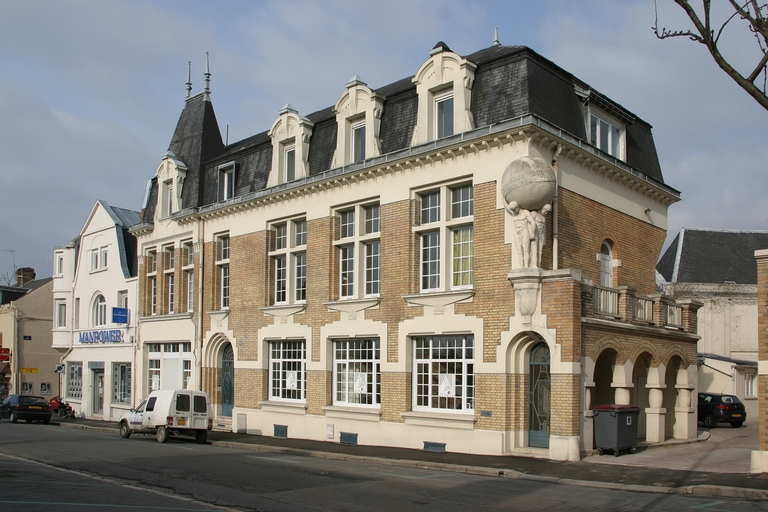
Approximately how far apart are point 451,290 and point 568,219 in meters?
3.62

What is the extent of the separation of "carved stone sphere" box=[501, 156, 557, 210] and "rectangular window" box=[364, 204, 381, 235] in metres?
5.72

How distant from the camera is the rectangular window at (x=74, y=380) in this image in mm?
39812

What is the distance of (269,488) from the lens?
13156 millimetres

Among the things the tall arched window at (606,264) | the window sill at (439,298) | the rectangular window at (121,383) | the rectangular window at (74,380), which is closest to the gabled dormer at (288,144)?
the window sill at (439,298)

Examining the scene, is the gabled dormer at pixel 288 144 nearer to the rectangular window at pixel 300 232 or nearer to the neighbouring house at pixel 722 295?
the rectangular window at pixel 300 232

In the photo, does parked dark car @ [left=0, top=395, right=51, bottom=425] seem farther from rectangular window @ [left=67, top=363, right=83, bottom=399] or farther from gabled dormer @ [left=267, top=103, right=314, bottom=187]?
gabled dormer @ [left=267, top=103, right=314, bottom=187]

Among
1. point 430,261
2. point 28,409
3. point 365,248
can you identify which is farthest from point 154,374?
point 430,261

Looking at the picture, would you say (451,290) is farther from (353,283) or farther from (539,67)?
(539,67)

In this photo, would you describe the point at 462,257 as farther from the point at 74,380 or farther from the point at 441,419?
the point at 74,380

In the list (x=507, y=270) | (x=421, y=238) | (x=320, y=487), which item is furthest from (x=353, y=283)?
(x=320, y=487)

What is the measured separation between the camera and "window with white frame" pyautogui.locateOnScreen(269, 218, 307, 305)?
2575cm

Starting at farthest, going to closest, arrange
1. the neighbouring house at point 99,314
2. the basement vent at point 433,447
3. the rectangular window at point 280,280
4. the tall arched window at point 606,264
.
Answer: the neighbouring house at point 99,314 < the rectangular window at point 280,280 < the tall arched window at point 606,264 < the basement vent at point 433,447

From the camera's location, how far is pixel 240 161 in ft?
96.0

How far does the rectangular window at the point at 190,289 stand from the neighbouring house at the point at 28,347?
74.2 ft
